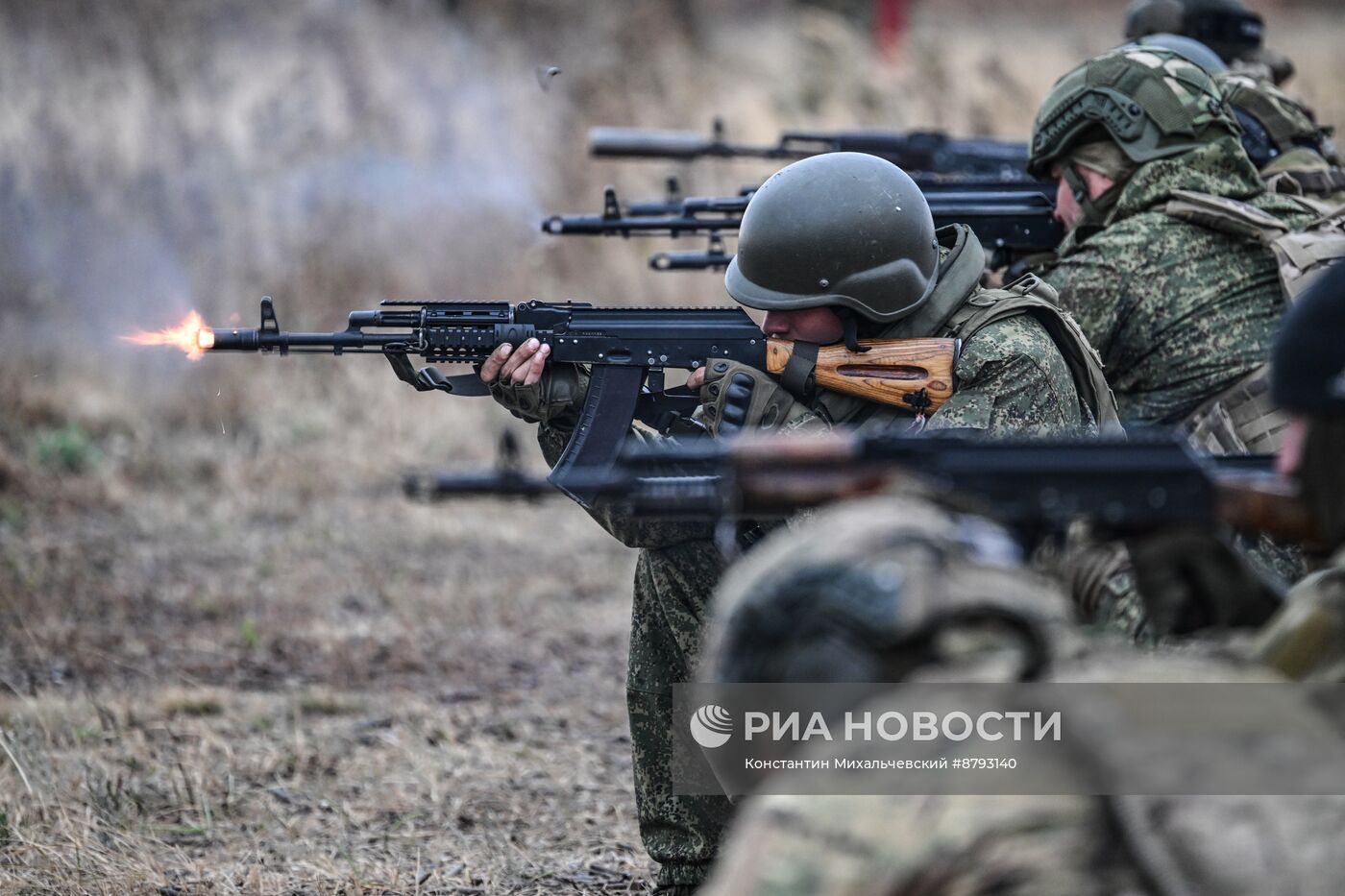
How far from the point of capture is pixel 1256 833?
207 centimetres

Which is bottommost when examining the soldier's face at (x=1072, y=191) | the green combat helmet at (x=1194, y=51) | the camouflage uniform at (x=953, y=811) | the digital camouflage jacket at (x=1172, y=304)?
the camouflage uniform at (x=953, y=811)

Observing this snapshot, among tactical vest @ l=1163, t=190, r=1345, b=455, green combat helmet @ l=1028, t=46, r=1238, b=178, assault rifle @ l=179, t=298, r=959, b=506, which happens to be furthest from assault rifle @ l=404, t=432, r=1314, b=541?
green combat helmet @ l=1028, t=46, r=1238, b=178

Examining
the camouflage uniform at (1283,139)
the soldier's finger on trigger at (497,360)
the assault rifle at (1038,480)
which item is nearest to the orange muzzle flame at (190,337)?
the soldier's finger on trigger at (497,360)

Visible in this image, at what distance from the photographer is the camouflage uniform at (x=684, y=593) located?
166 inches

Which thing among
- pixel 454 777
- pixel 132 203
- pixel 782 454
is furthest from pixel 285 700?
pixel 132 203

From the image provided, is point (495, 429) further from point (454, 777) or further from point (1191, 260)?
point (1191, 260)

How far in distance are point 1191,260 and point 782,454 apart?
120 inches

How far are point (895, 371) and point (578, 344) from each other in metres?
1.03

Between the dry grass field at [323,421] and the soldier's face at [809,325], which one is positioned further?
the dry grass field at [323,421]

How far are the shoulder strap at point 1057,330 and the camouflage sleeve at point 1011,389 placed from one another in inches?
2.7

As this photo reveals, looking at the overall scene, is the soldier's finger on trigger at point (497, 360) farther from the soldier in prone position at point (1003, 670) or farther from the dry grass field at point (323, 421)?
the soldier in prone position at point (1003, 670)

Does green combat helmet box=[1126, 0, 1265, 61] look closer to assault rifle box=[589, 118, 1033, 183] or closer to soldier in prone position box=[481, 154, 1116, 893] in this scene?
assault rifle box=[589, 118, 1033, 183]

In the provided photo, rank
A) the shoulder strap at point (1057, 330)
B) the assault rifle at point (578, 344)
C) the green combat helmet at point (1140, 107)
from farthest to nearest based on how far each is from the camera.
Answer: the green combat helmet at point (1140, 107)
the assault rifle at point (578, 344)
the shoulder strap at point (1057, 330)

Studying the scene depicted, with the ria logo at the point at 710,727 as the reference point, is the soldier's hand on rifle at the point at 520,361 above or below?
above
